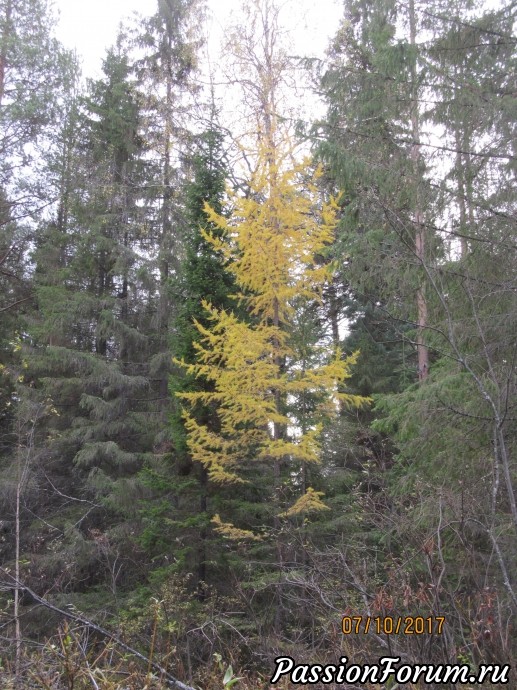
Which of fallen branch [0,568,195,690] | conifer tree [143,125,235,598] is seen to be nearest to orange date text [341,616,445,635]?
fallen branch [0,568,195,690]

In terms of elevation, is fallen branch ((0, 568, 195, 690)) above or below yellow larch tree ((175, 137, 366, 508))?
below

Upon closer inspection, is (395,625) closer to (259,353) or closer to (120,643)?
(120,643)

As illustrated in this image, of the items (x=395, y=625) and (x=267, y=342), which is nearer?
(x=395, y=625)

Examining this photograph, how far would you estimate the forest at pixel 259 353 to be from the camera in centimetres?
412

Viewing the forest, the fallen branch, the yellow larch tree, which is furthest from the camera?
the yellow larch tree

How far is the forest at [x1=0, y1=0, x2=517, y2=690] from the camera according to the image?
4117 mm

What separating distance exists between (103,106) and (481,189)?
12.5 m

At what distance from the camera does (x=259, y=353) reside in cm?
826

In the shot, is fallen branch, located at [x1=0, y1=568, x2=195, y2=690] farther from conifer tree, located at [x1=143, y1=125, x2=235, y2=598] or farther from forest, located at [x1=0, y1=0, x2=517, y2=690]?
conifer tree, located at [x1=143, y1=125, x2=235, y2=598]

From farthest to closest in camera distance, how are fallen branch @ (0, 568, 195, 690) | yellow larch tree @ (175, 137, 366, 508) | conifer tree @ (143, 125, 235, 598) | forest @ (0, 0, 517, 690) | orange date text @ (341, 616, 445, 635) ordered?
conifer tree @ (143, 125, 235, 598)
yellow larch tree @ (175, 137, 366, 508)
forest @ (0, 0, 517, 690)
orange date text @ (341, 616, 445, 635)
fallen branch @ (0, 568, 195, 690)

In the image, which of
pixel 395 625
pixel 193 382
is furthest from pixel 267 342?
pixel 395 625

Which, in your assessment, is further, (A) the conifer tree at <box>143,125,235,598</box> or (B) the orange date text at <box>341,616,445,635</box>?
(A) the conifer tree at <box>143,125,235,598</box>

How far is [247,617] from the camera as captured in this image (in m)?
8.38

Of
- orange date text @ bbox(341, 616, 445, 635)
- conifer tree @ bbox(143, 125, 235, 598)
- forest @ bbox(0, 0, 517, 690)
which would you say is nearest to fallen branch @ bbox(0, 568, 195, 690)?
forest @ bbox(0, 0, 517, 690)
